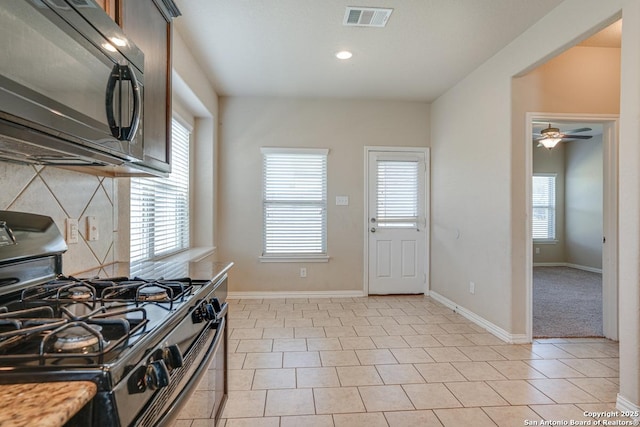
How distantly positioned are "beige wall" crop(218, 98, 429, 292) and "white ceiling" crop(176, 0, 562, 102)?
40cm

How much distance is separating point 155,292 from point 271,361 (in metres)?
1.80

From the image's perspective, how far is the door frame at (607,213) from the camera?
321cm

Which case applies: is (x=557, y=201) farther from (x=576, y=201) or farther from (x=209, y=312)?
(x=209, y=312)

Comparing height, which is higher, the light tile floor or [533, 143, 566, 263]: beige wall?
[533, 143, 566, 263]: beige wall

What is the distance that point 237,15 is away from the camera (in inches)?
109

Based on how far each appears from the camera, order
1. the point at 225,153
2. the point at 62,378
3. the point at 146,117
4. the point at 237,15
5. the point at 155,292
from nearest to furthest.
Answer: the point at 62,378
the point at 155,292
the point at 146,117
the point at 237,15
the point at 225,153

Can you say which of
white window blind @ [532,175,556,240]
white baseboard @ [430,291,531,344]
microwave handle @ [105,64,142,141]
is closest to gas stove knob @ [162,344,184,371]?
microwave handle @ [105,64,142,141]

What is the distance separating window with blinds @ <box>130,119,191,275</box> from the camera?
2.98 m

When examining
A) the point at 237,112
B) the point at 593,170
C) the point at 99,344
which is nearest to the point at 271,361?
the point at 99,344

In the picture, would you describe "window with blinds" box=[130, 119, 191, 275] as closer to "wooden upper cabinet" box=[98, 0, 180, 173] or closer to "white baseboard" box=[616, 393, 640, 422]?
"wooden upper cabinet" box=[98, 0, 180, 173]

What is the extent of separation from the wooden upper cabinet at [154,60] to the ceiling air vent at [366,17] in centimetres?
129

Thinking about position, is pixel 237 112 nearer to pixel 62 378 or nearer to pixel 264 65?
pixel 264 65

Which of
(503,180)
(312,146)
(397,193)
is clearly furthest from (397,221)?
(503,180)

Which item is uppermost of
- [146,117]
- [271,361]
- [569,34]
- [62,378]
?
[569,34]
